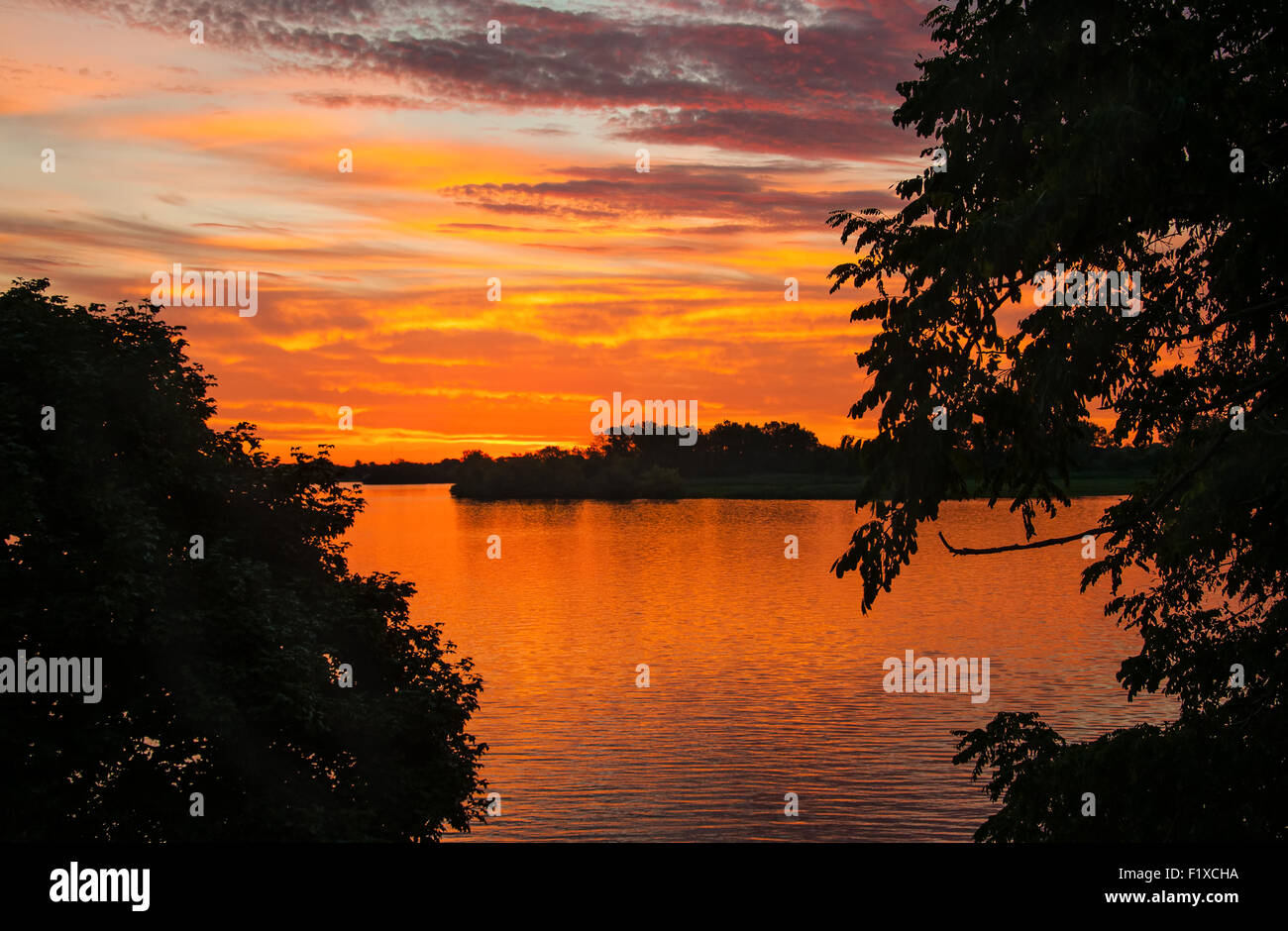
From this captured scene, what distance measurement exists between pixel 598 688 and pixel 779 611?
88.0 ft

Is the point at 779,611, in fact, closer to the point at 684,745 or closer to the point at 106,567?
the point at 684,745

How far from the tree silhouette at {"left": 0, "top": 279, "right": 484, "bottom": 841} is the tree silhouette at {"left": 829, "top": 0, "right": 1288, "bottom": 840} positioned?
533 inches

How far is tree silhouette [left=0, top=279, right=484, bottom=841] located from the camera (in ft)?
66.3

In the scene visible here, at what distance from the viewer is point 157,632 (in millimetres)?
20328

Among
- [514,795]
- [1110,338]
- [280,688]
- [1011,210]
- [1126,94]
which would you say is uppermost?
[1126,94]

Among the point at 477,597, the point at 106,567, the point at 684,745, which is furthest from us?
the point at 477,597

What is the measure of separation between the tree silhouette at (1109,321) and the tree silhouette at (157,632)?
13529mm

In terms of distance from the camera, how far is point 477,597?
84188 mm
